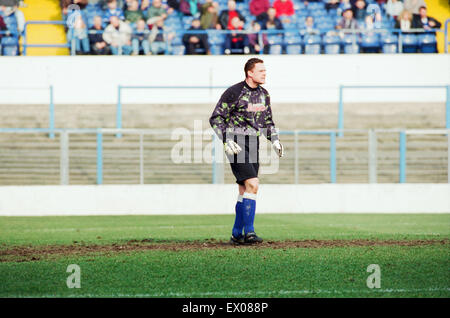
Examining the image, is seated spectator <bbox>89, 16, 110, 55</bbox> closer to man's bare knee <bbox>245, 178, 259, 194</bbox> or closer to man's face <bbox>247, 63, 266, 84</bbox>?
man's face <bbox>247, 63, 266, 84</bbox>

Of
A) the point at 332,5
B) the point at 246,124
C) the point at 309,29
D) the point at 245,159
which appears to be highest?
the point at 332,5

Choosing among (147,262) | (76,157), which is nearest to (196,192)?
(76,157)

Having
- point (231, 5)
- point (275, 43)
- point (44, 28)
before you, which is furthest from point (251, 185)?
point (44, 28)

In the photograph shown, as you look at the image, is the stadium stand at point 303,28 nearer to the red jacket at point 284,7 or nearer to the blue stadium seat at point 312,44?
the blue stadium seat at point 312,44

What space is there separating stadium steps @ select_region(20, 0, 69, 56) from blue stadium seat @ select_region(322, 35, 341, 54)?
8.84m

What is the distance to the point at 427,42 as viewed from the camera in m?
26.2

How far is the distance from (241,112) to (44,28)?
20713mm

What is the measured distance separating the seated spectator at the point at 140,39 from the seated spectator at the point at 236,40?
8.45ft

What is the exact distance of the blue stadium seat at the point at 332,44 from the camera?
26.1 m

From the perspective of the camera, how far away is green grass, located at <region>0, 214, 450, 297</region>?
253 inches

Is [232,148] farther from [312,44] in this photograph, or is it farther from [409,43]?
[409,43]

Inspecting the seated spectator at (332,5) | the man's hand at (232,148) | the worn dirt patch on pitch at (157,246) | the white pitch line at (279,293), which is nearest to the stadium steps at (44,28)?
the seated spectator at (332,5)
